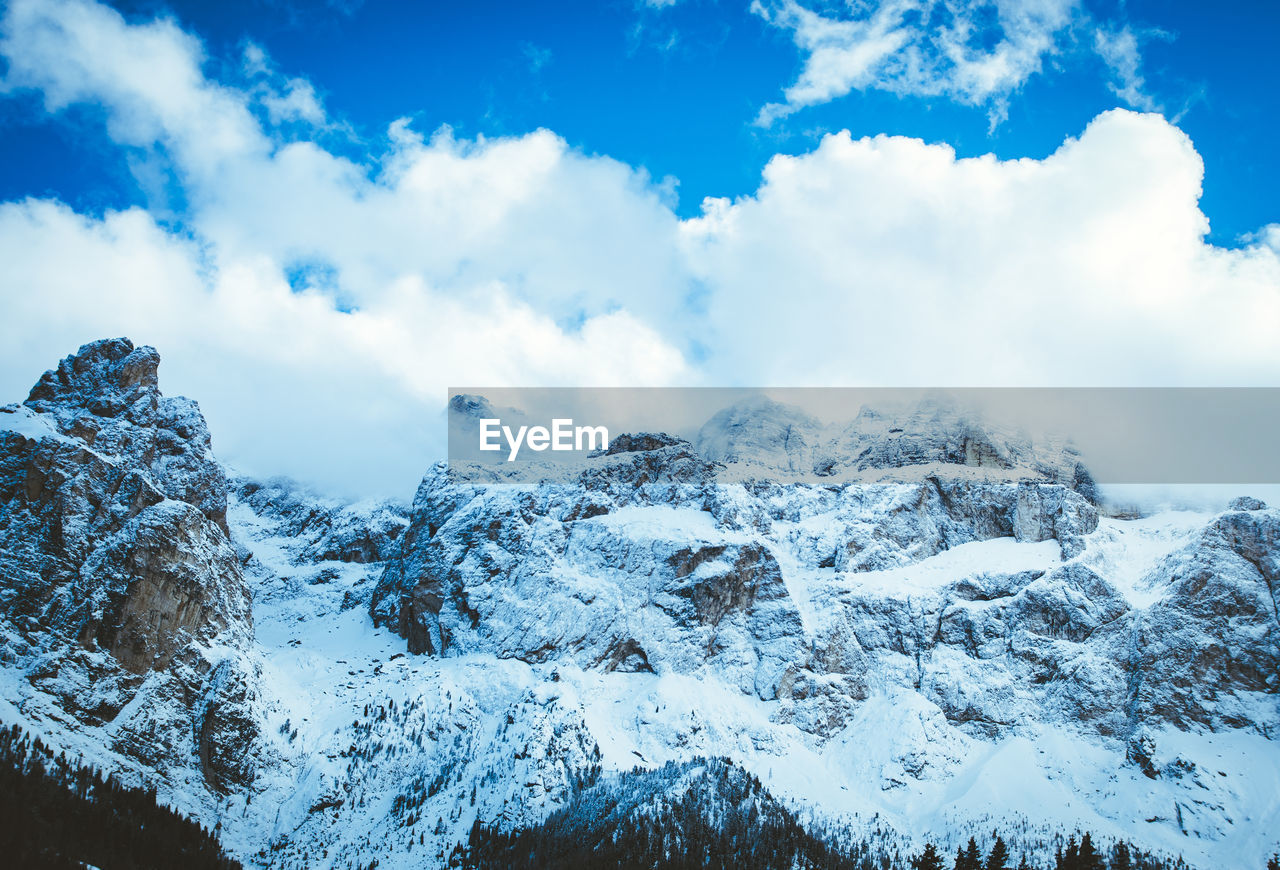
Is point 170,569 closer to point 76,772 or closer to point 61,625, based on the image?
point 61,625

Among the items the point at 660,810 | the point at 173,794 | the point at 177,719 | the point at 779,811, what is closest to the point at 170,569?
the point at 177,719

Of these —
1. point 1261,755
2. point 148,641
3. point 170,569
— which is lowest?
point 1261,755

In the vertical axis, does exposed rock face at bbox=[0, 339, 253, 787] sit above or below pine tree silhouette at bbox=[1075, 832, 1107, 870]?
above

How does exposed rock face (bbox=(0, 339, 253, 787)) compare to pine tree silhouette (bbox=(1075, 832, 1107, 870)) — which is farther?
exposed rock face (bbox=(0, 339, 253, 787))

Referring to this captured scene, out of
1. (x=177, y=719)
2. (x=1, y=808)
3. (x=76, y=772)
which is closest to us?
(x=1, y=808)

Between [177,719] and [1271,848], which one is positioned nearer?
[1271,848]

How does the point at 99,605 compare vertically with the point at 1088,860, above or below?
above

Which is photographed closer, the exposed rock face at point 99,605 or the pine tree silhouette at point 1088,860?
the pine tree silhouette at point 1088,860

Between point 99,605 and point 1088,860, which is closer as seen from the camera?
point 1088,860

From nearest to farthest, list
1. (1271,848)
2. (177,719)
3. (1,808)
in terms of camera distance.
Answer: (1,808) → (1271,848) → (177,719)

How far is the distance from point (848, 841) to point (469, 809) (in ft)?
258

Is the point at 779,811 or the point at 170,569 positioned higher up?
the point at 170,569

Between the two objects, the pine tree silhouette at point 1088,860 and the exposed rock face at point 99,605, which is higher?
the exposed rock face at point 99,605

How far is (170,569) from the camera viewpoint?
196500mm
